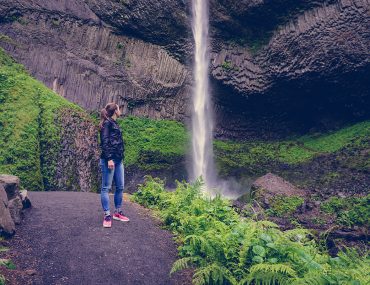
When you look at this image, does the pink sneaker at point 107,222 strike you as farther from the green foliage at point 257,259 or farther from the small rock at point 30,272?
the small rock at point 30,272

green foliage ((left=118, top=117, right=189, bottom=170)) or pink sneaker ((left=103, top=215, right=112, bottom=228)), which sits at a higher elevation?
green foliage ((left=118, top=117, right=189, bottom=170))

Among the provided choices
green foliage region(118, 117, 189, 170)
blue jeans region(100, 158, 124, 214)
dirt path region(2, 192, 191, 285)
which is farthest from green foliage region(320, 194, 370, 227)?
blue jeans region(100, 158, 124, 214)

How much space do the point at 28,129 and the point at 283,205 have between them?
342 inches

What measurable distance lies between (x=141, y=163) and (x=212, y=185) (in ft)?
11.4

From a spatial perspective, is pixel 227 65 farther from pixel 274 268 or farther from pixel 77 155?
pixel 274 268

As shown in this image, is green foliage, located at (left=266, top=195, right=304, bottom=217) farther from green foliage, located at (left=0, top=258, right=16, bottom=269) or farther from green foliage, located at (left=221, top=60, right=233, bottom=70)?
green foliage, located at (left=0, top=258, right=16, bottom=269)

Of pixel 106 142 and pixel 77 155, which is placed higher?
pixel 106 142

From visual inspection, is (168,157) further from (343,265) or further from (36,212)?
(343,265)

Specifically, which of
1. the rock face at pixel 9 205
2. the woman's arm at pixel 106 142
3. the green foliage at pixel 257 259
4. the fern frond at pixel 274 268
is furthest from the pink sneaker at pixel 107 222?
the fern frond at pixel 274 268

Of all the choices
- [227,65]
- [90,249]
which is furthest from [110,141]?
[227,65]

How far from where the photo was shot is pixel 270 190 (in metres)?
14.9

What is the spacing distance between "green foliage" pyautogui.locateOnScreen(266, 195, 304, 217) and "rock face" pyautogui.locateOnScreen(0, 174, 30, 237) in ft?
28.3

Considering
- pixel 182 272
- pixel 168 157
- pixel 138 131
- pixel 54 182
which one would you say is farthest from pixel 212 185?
pixel 182 272

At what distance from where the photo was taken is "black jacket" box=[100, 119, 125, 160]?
6505 mm
